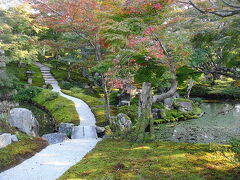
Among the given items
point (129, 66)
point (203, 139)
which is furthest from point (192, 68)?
point (203, 139)

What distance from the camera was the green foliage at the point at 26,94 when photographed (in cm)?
2025

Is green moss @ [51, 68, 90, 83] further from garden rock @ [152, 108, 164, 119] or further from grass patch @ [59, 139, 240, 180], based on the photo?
grass patch @ [59, 139, 240, 180]

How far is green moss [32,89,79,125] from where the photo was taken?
1389 cm

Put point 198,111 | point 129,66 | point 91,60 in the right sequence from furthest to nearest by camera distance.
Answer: point 198,111, point 91,60, point 129,66

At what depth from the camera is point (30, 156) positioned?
305 inches

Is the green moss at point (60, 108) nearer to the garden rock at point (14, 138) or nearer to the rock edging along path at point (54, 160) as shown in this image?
the rock edging along path at point (54, 160)

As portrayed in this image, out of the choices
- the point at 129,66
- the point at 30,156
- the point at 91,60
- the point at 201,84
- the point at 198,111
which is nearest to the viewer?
the point at 30,156

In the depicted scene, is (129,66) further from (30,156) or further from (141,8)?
(30,156)

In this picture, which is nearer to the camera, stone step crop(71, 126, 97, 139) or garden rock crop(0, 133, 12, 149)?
garden rock crop(0, 133, 12, 149)

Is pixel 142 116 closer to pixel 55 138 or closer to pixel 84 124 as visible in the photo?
pixel 55 138

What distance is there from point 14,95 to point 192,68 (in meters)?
17.3

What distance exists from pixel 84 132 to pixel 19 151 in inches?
162

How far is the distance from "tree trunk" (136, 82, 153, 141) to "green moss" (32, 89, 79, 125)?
16.0 feet

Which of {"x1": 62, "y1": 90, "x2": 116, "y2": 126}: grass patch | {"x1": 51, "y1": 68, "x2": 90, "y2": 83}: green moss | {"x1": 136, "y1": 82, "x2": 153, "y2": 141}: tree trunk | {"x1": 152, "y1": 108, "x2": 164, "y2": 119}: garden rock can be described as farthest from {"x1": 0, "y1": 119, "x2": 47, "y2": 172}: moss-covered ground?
{"x1": 51, "y1": 68, "x2": 90, "y2": 83}: green moss
